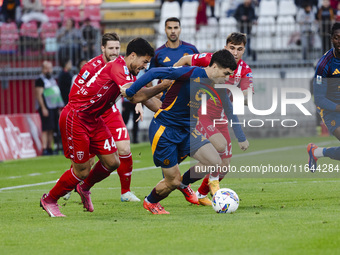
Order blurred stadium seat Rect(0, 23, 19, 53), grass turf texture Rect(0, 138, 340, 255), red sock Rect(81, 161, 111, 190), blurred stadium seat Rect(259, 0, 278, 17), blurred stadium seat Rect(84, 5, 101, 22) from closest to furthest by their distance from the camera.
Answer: grass turf texture Rect(0, 138, 340, 255) → red sock Rect(81, 161, 111, 190) → blurred stadium seat Rect(0, 23, 19, 53) → blurred stadium seat Rect(259, 0, 278, 17) → blurred stadium seat Rect(84, 5, 101, 22)

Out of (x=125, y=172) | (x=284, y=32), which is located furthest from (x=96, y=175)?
(x=284, y=32)

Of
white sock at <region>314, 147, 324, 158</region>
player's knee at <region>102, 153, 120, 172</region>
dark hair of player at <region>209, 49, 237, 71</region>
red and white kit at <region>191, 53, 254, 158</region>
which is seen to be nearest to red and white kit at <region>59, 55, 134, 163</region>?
player's knee at <region>102, 153, 120, 172</region>

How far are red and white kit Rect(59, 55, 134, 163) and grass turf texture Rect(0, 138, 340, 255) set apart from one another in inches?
32.7

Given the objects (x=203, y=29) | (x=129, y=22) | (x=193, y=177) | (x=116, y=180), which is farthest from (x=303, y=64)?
(x=193, y=177)

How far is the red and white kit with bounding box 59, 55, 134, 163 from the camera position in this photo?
29.2 ft

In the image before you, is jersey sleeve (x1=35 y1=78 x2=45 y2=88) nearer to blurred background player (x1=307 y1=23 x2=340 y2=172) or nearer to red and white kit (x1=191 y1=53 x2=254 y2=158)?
red and white kit (x1=191 y1=53 x2=254 y2=158)

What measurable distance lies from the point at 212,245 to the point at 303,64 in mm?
17272

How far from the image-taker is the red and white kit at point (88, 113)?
29.2 ft

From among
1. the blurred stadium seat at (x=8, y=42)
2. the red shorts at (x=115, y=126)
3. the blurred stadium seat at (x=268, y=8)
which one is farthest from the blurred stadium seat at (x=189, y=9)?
the red shorts at (x=115, y=126)

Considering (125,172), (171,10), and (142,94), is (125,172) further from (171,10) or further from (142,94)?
(171,10)

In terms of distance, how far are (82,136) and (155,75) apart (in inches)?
50.1

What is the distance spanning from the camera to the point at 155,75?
830cm

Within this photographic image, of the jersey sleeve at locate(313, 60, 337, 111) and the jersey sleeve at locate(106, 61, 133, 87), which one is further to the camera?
the jersey sleeve at locate(313, 60, 337, 111)

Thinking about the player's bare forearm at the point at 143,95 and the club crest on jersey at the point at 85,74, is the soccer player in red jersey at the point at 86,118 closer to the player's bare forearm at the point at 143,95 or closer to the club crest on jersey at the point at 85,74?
the club crest on jersey at the point at 85,74
